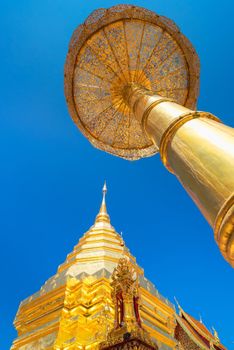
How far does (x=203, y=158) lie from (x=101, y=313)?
8.29 m

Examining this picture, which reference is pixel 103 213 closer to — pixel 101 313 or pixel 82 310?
pixel 82 310

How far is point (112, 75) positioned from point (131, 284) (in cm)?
490

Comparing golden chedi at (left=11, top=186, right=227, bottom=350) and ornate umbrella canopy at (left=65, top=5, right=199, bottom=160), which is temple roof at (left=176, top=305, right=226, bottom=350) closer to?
golden chedi at (left=11, top=186, right=227, bottom=350)

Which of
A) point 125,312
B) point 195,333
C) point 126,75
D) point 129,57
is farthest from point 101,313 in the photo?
point 129,57

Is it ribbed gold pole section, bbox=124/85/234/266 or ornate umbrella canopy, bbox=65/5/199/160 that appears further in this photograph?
ornate umbrella canopy, bbox=65/5/199/160

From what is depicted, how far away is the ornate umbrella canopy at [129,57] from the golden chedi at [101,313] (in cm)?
451

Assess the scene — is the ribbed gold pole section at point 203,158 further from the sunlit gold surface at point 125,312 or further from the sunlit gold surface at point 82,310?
the sunlit gold surface at point 82,310

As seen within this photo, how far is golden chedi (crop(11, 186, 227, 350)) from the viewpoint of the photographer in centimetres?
716

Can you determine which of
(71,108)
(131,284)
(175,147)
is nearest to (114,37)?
(71,108)

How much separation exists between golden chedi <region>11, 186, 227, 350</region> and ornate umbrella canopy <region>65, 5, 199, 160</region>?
4.51m

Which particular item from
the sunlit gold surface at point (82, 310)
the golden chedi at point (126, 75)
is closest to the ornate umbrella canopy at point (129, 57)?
the golden chedi at point (126, 75)

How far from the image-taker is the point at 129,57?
584cm

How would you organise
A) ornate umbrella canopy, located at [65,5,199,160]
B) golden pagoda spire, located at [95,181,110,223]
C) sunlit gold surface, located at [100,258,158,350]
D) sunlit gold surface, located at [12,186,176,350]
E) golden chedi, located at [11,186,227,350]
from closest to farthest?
ornate umbrella canopy, located at [65,5,199,160]
sunlit gold surface, located at [100,258,158,350]
golden chedi, located at [11,186,227,350]
sunlit gold surface, located at [12,186,176,350]
golden pagoda spire, located at [95,181,110,223]

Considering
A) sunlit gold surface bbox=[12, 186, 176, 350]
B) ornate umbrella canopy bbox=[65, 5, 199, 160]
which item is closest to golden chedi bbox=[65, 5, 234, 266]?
ornate umbrella canopy bbox=[65, 5, 199, 160]
